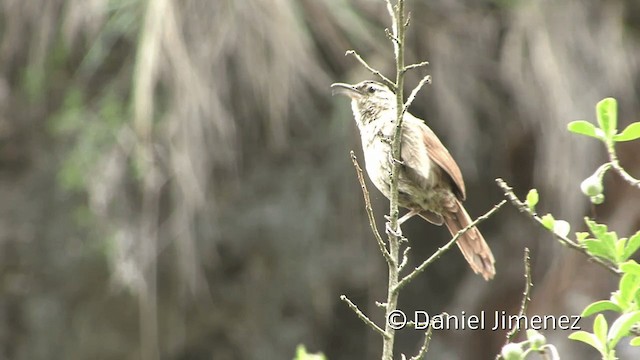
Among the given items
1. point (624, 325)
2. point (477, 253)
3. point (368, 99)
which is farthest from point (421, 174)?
point (624, 325)

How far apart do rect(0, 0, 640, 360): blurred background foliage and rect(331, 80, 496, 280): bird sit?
4.78 feet

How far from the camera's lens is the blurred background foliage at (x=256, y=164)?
4.74m

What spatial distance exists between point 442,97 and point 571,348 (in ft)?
4.84

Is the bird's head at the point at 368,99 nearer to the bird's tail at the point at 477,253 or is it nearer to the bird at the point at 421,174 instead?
the bird at the point at 421,174

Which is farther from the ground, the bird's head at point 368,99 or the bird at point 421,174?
the bird's head at point 368,99

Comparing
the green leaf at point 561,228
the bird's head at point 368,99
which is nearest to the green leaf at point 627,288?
the green leaf at point 561,228

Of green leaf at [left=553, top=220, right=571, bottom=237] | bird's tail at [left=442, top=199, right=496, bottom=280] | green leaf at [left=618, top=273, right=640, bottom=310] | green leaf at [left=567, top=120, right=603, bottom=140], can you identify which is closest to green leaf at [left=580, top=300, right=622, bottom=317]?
green leaf at [left=618, top=273, right=640, bottom=310]

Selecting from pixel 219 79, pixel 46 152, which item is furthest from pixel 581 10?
pixel 46 152

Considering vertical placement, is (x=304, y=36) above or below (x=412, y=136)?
above

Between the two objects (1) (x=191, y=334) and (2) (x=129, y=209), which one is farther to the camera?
(1) (x=191, y=334)

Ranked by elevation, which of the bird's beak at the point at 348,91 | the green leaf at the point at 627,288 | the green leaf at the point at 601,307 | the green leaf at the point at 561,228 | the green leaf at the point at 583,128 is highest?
the bird's beak at the point at 348,91

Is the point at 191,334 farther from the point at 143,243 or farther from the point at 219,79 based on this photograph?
the point at 219,79

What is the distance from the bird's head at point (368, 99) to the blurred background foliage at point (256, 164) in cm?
114

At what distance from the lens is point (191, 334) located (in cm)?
566
